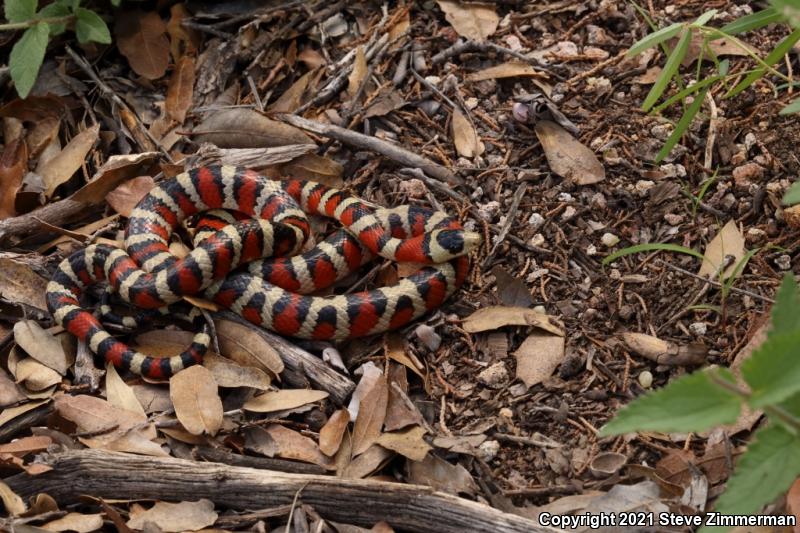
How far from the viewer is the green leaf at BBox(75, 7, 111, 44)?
6.43 meters

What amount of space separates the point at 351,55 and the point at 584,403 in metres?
3.53

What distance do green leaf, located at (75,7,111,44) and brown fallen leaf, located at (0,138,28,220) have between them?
3.12 feet

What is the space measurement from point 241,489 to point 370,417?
0.95m

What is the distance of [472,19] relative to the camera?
22.1ft

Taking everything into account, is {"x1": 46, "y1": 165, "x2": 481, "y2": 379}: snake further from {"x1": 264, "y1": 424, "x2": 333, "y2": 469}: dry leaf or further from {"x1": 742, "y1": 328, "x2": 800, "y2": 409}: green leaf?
{"x1": 742, "y1": 328, "x2": 800, "y2": 409}: green leaf

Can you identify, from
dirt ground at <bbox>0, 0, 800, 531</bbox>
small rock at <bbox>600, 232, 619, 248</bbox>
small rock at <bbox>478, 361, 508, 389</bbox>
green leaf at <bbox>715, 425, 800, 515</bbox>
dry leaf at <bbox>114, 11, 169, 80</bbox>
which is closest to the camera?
green leaf at <bbox>715, 425, 800, 515</bbox>

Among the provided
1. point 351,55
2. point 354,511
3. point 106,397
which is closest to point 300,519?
point 354,511

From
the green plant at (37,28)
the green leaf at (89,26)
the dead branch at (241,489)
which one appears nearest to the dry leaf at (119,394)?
the dead branch at (241,489)

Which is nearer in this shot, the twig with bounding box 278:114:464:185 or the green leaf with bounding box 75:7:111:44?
the twig with bounding box 278:114:464:185

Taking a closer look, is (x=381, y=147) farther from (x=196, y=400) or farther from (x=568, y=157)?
(x=196, y=400)

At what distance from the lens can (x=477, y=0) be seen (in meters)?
6.83

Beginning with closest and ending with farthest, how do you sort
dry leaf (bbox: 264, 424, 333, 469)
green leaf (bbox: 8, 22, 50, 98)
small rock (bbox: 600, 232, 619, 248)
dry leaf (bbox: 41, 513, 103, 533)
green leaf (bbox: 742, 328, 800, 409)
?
green leaf (bbox: 742, 328, 800, 409) → dry leaf (bbox: 41, 513, 103, 533) → dry leaf (bbox: 264, 424, 333, 469) → small rock (bbox: 600, 232, 619, 248) → green leaf (bbox: 8, 22, 50, 98)

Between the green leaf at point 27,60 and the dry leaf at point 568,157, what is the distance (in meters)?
3.70

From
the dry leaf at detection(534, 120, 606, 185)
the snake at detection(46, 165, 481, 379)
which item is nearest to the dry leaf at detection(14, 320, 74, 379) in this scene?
the snake at detection(46, 165, 481, 379)
